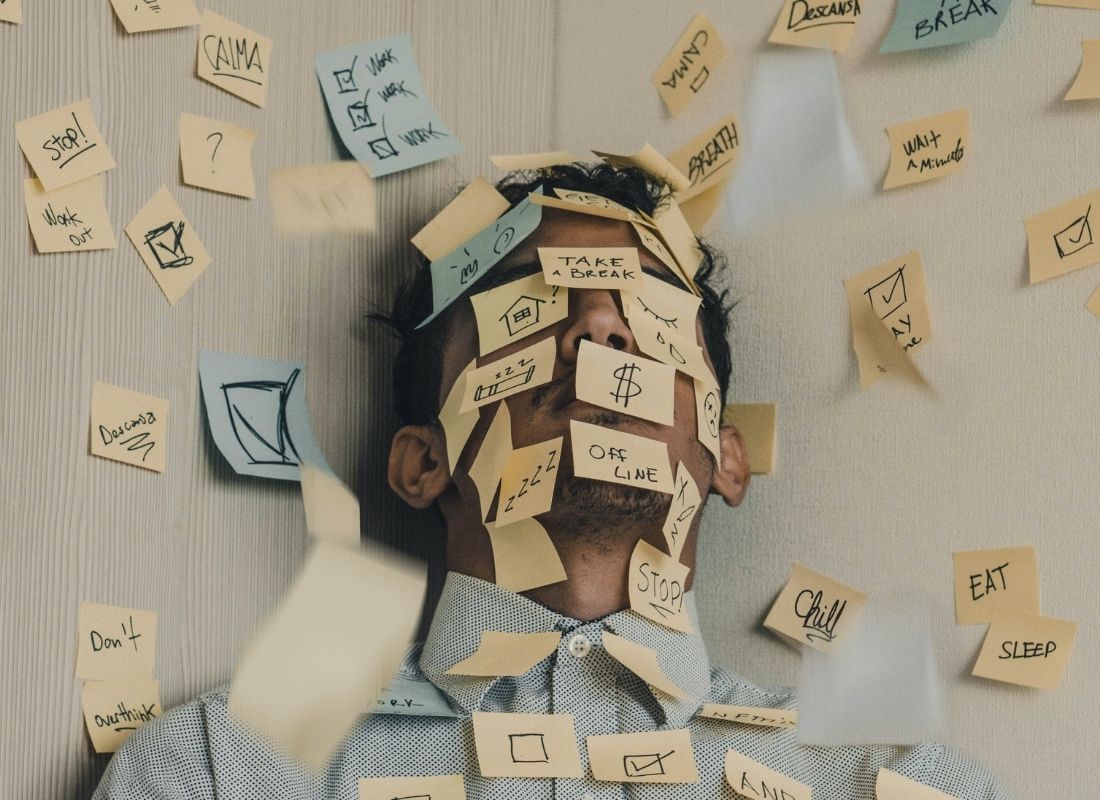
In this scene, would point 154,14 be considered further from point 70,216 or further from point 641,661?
point 641,661

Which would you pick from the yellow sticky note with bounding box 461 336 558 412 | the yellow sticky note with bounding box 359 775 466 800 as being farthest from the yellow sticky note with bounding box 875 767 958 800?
the yellow sticky note with bounding box 461 336 558 412

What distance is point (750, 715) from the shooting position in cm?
130

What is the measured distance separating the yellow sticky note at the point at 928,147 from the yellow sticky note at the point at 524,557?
537 millimetres

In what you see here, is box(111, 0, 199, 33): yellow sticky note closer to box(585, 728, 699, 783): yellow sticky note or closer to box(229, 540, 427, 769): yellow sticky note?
box(229, 540, 427, 769): yellow sticky note

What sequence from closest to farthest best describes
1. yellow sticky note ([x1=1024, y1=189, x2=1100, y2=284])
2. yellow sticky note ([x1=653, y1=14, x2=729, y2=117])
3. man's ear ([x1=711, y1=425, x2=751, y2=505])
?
1. yellow sticky note ([x1=1024, y1=189, x2=1100, y2=284])
2. man's ear ([x1=711, y1=425, x2=751, y2=505])
3. yellow sticky note ([x1=653, y1=14, x2=729, y2=117])

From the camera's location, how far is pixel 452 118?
5.37ft

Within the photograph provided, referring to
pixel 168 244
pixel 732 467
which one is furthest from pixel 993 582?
pixel 168 244

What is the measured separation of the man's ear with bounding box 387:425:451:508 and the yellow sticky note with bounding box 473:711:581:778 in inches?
10.3

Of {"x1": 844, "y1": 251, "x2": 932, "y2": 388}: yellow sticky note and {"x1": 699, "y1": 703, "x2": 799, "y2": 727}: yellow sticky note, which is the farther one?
{"x1": 844, "y1": 251, "x2": 932, "y2": 388}: yellow sticky note

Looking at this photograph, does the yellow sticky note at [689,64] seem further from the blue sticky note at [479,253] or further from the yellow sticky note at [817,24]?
the blue sticky note at [479,253]

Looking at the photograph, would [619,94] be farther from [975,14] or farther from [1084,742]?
[1084,742]

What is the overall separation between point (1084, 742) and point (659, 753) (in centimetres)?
40

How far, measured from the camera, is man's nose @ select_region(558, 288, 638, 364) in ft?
4.33

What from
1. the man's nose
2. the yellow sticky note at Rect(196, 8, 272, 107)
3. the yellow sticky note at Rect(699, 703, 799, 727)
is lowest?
the yellow sticky note at Rect(699, 703, 799, 727)
